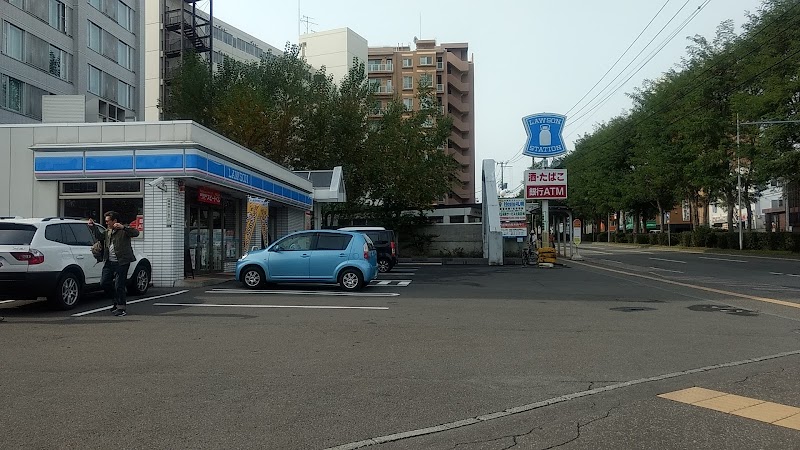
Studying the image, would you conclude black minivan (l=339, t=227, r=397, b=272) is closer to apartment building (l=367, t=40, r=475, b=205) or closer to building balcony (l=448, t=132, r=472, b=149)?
apartment building (l=367, t=40, r=475, b=205)

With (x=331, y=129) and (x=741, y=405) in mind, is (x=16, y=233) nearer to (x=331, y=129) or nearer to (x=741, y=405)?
(x=741, y=405)

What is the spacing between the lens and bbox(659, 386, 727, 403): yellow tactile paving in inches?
228

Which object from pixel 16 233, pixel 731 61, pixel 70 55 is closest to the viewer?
pixel 16 233

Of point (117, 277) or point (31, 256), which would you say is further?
point (117, 277)

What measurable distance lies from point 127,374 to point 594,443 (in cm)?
492

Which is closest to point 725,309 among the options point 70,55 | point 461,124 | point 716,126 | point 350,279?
point 350,279

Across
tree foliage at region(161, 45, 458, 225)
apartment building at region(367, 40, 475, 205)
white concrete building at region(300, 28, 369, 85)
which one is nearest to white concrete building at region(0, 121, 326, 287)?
tree foliage at region(161, 45, 458, 225)

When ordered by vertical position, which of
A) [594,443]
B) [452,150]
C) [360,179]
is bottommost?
[594,443]

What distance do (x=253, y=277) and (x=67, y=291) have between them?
16.6 feet

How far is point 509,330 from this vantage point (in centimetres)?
970

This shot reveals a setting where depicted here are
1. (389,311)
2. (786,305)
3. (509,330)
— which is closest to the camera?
(509,330)

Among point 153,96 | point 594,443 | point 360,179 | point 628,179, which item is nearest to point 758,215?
point 628,179

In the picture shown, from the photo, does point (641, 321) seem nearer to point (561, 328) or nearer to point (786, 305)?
point (561, 328)

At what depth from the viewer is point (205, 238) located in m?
19.5
